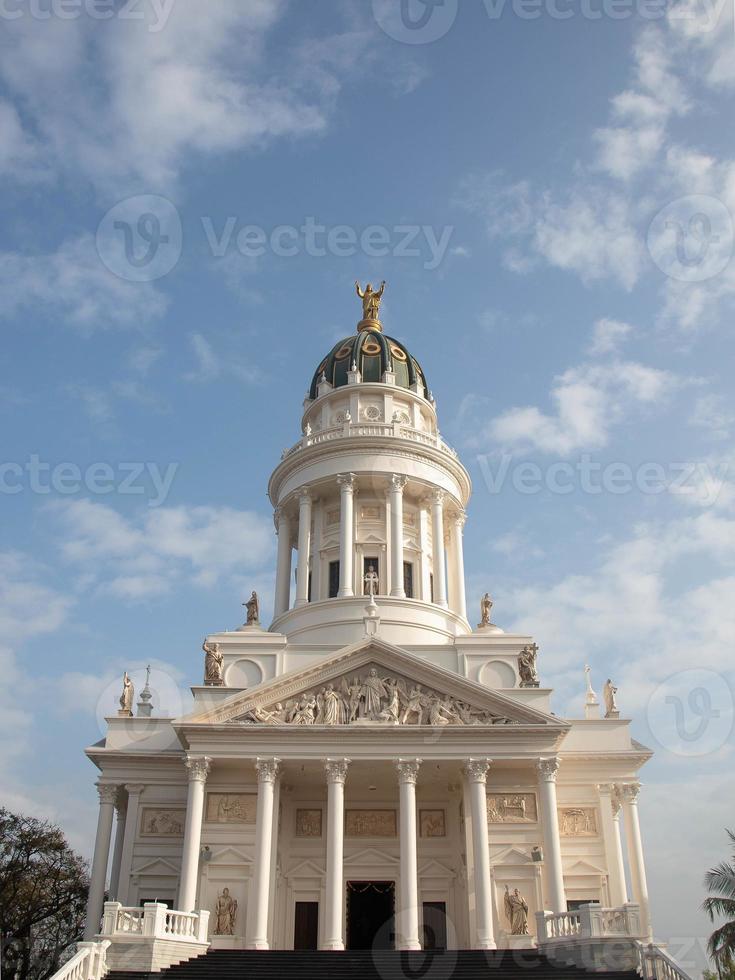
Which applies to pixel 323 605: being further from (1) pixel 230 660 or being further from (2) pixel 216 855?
(2) pixel 216 855

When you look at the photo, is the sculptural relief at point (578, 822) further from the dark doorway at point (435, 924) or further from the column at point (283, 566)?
the column at point (283, 566)

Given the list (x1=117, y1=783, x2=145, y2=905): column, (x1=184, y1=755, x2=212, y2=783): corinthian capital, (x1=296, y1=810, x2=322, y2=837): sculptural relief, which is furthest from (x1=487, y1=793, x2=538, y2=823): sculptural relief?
(x1=117, y1=783, x2=145, y2=905): column

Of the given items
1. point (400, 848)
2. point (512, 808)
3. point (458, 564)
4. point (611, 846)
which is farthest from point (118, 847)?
point (458, 564)

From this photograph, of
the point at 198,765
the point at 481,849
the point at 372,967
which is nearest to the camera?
the point at 372,967

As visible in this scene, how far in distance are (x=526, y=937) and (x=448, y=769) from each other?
19.7 feet

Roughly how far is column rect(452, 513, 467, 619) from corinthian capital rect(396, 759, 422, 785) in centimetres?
1338

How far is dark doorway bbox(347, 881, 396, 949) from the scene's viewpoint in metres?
33.7

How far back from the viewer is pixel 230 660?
127ft

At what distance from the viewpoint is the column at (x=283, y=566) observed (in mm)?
45531

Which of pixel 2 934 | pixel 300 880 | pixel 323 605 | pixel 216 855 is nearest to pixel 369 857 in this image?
pixel 300 880

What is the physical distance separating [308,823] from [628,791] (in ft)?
40.5

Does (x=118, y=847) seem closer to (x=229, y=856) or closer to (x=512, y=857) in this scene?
(x=229, y=856)

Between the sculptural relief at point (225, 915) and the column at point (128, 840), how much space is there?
13.5 feet

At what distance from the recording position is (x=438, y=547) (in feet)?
148
